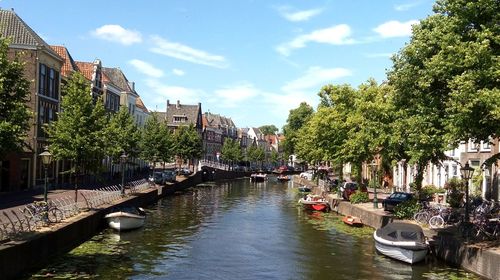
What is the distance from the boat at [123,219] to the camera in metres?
32.9

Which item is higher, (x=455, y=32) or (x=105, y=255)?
(x=455, y=32)

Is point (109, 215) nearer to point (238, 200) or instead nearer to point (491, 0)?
point (491, 0)

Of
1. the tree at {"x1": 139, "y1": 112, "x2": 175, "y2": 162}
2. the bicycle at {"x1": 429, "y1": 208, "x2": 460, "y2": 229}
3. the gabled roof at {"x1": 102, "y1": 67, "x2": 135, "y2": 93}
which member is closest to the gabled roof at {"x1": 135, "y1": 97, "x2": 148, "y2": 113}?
the gabled roof at {"x1": 102, "y1": 67, "x2": 135, "y2": 93}

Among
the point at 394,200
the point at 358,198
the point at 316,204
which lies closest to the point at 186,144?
the point at 316,204

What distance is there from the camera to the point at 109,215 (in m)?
33.0

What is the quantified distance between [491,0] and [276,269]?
14851 millimetres

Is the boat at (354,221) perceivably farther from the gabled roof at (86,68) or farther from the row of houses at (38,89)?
the gabled roof at (86,68)

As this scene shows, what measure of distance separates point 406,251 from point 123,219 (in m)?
17.8

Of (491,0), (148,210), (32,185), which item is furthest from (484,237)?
(32,185)

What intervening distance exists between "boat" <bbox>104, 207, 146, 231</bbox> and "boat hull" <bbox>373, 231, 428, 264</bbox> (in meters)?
16.5

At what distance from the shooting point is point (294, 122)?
134 meters

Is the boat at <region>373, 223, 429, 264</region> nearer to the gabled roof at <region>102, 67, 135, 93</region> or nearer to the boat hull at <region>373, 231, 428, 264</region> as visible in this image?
the boat hull at <region>373, 231, 428, 264</region>

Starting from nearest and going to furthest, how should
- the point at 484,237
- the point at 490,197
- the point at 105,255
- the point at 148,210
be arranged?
the point at 484,237, the point at 105,255, the point at 490,197, the point at 148,210

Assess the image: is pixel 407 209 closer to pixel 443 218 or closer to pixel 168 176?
pixel 443 218
